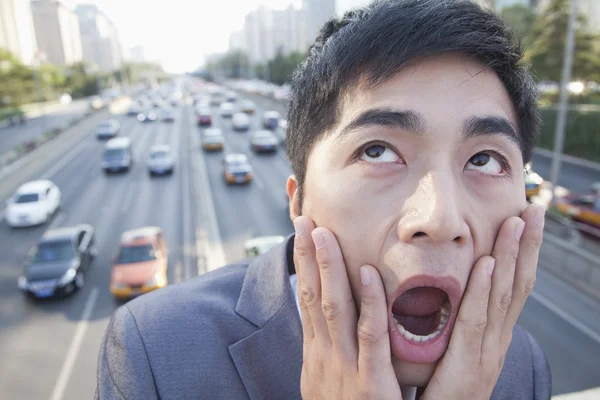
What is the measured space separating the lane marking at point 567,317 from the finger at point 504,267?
1013 cm

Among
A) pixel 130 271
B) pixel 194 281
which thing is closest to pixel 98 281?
pixel 130 271

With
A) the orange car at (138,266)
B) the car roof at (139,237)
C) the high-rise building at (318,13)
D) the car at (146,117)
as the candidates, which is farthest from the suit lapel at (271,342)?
the car at (146,117)

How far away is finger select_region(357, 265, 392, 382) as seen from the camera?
1.40 metres

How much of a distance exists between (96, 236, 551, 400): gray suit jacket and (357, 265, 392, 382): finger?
561 millimetres

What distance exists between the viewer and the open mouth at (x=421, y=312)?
149cm

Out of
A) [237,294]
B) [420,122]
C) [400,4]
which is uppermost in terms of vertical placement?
[400,4]

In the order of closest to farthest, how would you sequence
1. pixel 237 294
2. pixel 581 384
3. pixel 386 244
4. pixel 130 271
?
pixel 386 244 → pixel 237 294 → pixel 581 384 → pixel 130 271

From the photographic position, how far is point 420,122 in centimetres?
150

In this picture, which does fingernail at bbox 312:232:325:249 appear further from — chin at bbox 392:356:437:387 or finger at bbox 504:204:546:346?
finger at bbox 504:204:546:346

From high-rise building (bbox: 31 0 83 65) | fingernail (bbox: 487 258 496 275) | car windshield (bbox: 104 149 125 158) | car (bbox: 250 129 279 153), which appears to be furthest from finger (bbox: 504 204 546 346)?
high-rise building (bbox: 31 0 83 65)

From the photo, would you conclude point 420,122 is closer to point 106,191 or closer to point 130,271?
point 130,271

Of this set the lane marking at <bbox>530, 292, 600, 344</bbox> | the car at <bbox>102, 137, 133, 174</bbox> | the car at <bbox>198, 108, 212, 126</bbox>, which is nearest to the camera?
the lane marking at <bbox>530, 292, 600, 344</bbox>

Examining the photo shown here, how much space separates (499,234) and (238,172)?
75.2 feet

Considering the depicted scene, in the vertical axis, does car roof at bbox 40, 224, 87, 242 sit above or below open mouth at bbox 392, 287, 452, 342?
below
